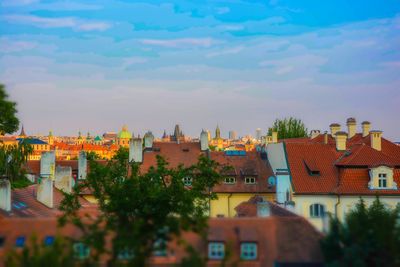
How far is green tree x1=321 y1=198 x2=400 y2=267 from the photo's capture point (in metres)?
19.4

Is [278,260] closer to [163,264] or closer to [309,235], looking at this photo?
[309,235]

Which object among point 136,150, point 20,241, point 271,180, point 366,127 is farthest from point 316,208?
point 20,241

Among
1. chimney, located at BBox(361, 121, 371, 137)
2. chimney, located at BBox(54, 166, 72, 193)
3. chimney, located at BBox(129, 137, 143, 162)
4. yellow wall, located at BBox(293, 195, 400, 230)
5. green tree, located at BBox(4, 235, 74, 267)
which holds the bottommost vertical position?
green tree, located at BBox(4, 235, 74, 267)

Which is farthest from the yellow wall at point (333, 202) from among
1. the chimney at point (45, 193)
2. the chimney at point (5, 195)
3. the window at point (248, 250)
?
the window at point (248, 250)

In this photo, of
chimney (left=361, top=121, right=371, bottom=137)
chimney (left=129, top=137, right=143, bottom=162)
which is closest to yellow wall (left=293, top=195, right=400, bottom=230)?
chimney (left=129, top=137, right=143, bottom=162)

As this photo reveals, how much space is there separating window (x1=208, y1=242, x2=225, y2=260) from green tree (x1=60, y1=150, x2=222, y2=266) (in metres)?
0.74

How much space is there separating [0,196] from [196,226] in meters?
15.2

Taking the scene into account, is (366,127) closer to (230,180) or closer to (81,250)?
(230,180)

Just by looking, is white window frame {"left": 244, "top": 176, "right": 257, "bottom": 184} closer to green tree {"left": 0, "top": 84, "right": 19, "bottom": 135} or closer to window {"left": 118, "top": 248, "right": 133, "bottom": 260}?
green tree {"left": 0, "top": 84, "right": 19, "bottom": 135}

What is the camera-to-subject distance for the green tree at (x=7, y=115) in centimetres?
5300

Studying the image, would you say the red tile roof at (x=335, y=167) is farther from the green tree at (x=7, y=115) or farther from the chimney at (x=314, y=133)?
the chimney at (x=314, y=133)

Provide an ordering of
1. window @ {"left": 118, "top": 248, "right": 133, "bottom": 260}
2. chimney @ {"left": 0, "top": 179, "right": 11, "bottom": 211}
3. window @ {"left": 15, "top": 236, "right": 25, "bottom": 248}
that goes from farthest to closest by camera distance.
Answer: chimney @ {"left": 0, "top": 179, "right": 11, "bottom": 211} < window @ {"left": 15, "top": 236, "right": 25, "bottom": 248} < window @ {"left": 118, "top": 248, "right": 133, "bottom": 260}

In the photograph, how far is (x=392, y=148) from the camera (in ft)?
166

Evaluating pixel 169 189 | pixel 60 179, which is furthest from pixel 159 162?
pixel 60 179
